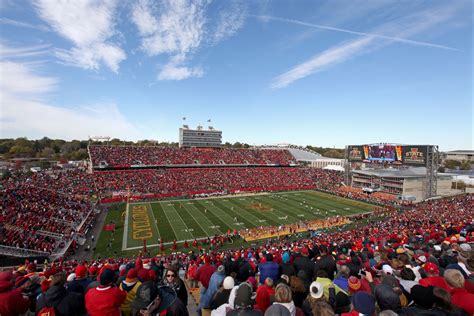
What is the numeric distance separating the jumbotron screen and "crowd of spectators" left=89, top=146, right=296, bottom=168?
2620 cm

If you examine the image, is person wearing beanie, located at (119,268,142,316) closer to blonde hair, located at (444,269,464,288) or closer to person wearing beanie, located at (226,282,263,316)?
person wearing beanie, located at (226,282,263,316)

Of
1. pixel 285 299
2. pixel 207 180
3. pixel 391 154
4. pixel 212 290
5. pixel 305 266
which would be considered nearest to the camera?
pixel 285 299

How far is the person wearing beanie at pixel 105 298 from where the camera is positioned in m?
3.49

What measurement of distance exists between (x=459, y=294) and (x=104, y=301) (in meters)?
5.24

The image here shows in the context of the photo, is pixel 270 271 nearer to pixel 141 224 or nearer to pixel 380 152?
pixel 141 224

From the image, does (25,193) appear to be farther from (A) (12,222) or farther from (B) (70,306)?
(B) (70,306)

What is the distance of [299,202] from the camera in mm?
39500

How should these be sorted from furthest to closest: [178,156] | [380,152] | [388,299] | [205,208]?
1. [178,156]
2. [380,152]
3. [205,208]
4. [388,299]

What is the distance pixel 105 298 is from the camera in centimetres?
351

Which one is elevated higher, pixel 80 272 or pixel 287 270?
pixel 80 272

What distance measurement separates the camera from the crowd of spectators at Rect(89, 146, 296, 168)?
168ft

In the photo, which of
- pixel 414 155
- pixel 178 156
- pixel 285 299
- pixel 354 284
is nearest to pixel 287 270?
pixel 354 284

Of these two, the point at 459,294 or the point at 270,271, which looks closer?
the point at 459,294

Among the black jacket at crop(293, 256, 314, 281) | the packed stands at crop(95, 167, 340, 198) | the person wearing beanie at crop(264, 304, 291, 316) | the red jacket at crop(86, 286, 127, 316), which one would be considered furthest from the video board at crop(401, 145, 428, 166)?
the red jacket at crop(86, 286, 127, 316)
